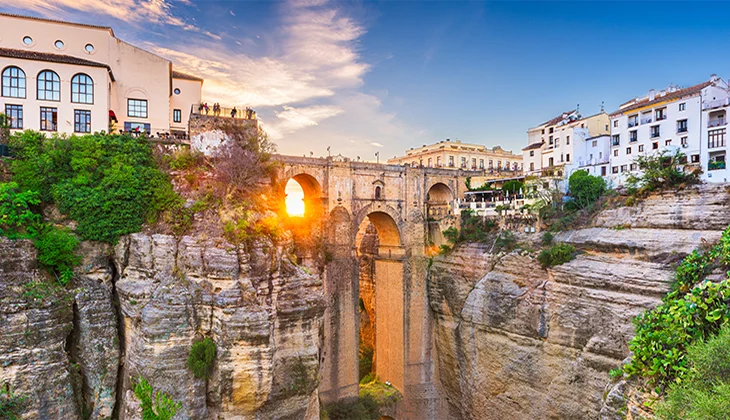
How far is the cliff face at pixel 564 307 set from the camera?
59.6 ft

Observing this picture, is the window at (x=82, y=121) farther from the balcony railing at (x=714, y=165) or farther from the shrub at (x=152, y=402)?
the balcony railing at (x=714, y=165)

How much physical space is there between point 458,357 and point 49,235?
22404 millimetres

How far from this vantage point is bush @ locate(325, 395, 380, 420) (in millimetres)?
24250

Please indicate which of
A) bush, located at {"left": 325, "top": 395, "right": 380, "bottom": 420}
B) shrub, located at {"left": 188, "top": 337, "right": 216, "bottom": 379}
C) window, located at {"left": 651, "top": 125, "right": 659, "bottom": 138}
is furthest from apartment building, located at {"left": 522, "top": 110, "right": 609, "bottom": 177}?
shrub, located at {"left": 188, "top": 337, "right": 216, "bottom": 379}

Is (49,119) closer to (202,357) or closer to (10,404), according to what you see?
(10,404)

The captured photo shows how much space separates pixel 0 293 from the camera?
39.9 ft

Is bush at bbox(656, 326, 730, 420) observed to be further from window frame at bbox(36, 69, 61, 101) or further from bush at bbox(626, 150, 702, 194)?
window frame at bbox(36, 69, 61, 101)

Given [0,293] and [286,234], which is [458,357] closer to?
[286,234]

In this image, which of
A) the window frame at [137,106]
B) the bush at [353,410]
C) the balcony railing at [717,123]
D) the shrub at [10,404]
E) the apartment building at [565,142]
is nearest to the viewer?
the shrub at [10,404]

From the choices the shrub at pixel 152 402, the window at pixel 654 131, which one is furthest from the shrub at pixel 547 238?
the shrub at pixel 152 402

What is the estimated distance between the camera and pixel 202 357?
13445 millimetres

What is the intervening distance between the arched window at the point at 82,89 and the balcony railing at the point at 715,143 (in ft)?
105

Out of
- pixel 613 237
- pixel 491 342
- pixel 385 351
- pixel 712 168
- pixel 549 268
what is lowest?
pixel 385 351

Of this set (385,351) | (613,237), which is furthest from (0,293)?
(613,237)
